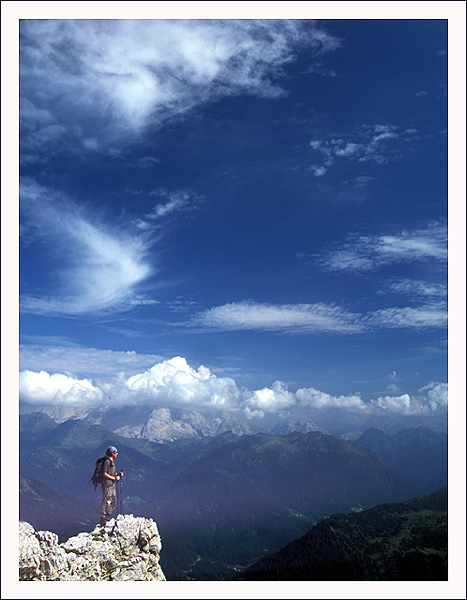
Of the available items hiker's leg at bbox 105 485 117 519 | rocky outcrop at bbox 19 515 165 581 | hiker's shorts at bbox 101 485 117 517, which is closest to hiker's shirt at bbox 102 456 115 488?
hiker's shorts at bbox 101 485 117 517

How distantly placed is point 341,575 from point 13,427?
85263 mm

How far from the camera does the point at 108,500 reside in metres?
23.6

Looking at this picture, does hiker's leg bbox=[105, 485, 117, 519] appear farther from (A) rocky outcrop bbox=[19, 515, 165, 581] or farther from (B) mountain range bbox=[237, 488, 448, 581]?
(B) mountain range bbox=[237, 488, 448, 581]

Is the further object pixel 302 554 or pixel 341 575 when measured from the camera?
pixel 302 554

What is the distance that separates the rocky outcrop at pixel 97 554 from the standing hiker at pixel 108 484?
89 centimetres

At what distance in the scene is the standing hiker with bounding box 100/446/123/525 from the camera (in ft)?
74.7

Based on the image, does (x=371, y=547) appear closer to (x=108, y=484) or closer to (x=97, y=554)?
(x=108, y=484)

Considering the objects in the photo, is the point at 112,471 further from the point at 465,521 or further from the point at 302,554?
the point at 302,554

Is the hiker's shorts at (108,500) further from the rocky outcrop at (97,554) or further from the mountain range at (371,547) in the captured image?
the mountain range at (371,547)

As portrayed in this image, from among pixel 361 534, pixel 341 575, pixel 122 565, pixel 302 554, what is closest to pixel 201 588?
pixel 122 565

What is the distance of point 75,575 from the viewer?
19828 mm

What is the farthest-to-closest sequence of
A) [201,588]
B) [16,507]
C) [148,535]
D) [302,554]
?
[302,554] < [148,535] < [16,507] < [201,588]

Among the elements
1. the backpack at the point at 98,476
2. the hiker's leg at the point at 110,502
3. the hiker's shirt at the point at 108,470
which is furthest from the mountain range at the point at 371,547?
the backpack at the point at 98,476

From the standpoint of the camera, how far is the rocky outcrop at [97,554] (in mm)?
19062
